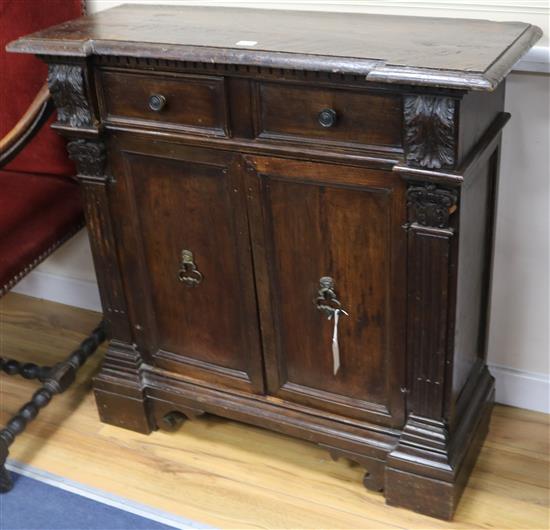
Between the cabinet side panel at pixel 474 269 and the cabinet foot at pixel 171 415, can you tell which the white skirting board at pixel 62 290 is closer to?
the cabinet foot at pixel 171 415

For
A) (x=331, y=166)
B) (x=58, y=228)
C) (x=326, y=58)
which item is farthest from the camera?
(x=58, y=228)

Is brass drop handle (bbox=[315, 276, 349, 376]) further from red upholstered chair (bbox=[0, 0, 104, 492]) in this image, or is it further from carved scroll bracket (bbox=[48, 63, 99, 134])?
red upholstered chair (bbox=[0, 0, 104, 492])

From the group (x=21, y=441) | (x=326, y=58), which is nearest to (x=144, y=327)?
(x=21, y=441)

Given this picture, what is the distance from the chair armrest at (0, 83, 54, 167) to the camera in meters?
1.92

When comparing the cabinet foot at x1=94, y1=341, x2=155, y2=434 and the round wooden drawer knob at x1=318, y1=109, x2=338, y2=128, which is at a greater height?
the round wooden drawer knob at x1=318, y1=109, x2=338, y2=128

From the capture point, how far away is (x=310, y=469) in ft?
6.59

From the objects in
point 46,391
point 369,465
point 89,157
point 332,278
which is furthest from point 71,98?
point 369,465

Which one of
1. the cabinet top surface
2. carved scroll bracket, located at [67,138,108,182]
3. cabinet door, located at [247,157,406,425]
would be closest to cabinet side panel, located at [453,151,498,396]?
cabinet door, located at [247,157,406,425]

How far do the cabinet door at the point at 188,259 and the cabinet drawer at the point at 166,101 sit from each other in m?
0.05

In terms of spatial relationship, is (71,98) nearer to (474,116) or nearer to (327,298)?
(327,298)

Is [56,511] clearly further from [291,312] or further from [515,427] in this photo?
[515,427]

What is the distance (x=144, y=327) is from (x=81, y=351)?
11.6 inches

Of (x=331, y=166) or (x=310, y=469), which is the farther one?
(x=310, y=469)

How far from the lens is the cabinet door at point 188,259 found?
69.0 inches
